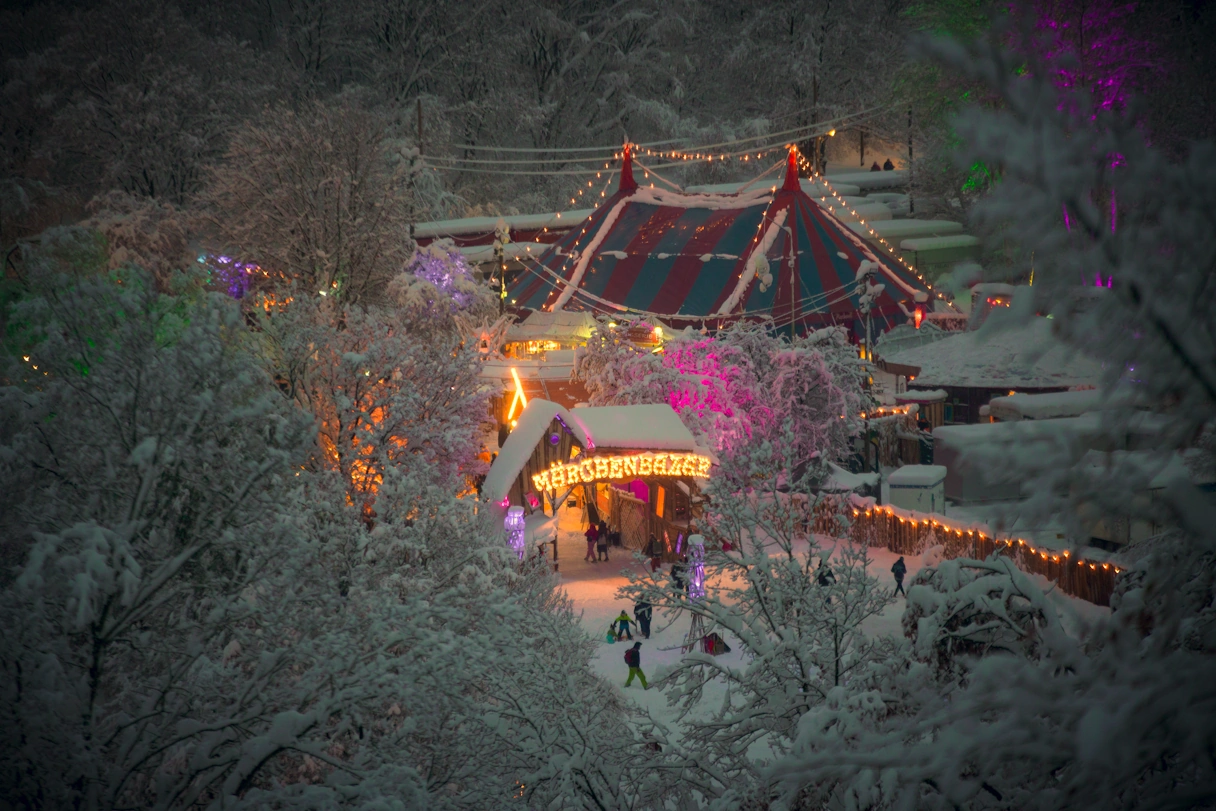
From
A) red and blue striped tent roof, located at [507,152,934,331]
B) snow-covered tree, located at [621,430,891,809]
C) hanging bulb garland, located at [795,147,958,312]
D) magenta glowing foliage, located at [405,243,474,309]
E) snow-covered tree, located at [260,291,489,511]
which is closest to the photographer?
snow-covered tree, located at [621,430,891,809]

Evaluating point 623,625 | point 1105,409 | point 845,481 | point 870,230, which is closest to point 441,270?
point 845,481

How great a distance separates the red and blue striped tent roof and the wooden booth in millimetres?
9689

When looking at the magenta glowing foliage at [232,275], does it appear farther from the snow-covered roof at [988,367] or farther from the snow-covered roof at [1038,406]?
the snow-covered roof at [1038,406]

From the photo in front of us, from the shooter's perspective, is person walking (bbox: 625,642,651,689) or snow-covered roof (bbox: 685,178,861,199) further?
snow-covered roof (bbox: 685,178,861,199)

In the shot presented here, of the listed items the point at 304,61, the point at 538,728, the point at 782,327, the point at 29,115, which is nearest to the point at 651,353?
the point at 782,327

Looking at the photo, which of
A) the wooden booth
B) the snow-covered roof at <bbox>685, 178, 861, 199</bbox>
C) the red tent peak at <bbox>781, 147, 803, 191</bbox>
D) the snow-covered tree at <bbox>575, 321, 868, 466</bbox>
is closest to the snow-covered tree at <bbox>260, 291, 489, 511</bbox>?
the wooden booth

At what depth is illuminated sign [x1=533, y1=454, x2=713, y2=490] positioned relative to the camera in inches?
747

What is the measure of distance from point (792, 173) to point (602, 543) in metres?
→ 16.4

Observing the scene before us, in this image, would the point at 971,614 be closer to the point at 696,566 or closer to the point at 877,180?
the point at 696,566

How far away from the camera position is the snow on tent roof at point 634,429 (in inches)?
768

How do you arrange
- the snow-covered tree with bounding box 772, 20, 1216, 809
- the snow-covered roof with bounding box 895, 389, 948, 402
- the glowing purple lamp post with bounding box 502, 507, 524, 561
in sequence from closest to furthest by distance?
the snow-covered tree with bounding box 772, 20, 1216, 809 → the glowing purple lamp post with bounding box 502, 507, 524, 561 → the snow-covered roof with bounding box 895, 389, 948, 402

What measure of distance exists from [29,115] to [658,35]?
29.9 metres

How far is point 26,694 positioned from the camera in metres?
6.03

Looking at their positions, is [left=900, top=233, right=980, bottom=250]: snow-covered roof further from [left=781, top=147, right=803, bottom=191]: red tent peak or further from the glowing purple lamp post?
the glowing purple lamp post
